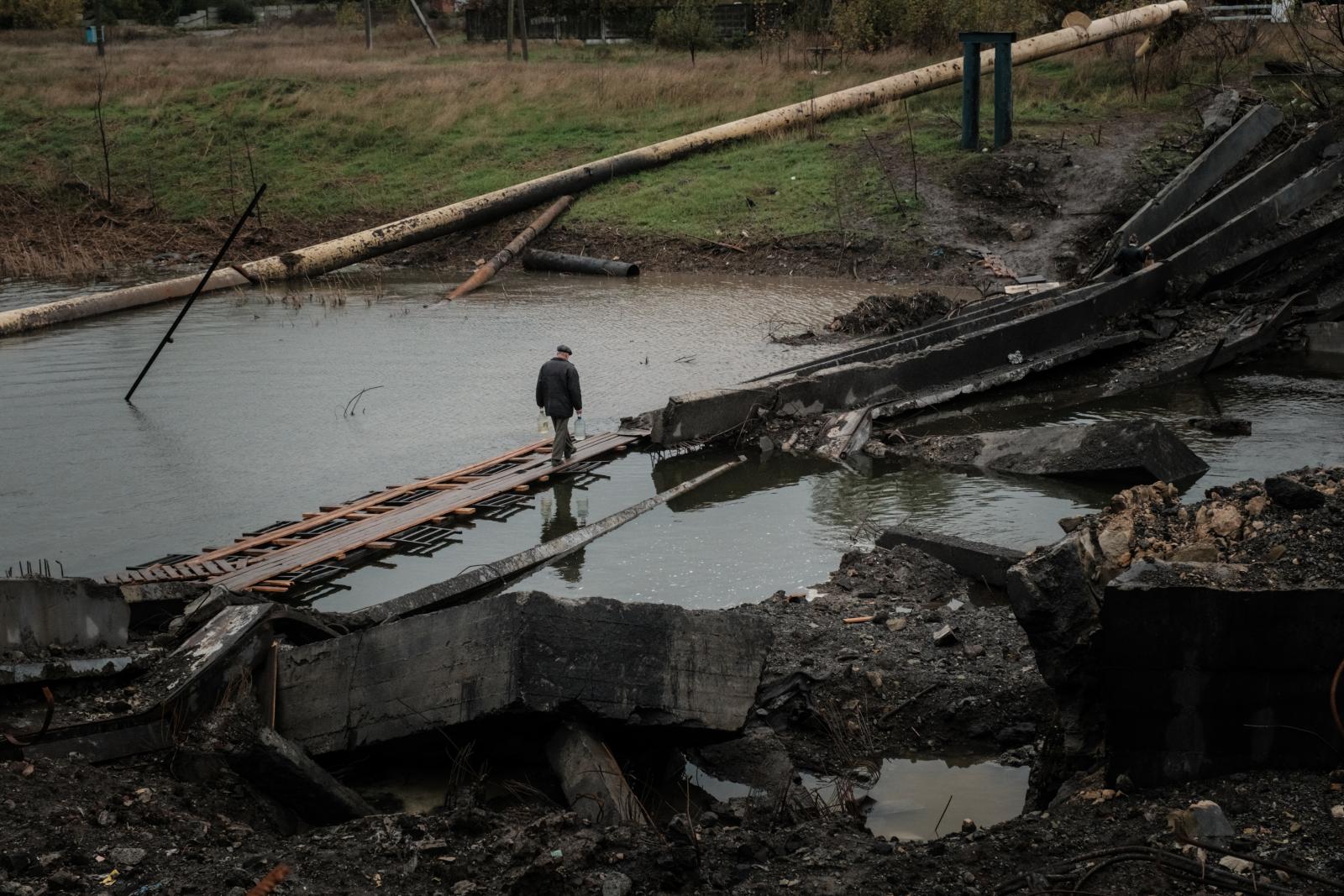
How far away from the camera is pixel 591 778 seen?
6.34 meters

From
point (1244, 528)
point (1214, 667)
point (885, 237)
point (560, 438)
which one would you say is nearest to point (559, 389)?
point (560, 438)

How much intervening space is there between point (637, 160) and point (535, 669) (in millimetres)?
22001

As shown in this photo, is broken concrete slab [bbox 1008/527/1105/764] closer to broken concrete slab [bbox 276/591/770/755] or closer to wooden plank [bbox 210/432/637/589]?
broken concrete slab [bbox 276/591/770/755]

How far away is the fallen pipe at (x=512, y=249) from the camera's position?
22797 mm

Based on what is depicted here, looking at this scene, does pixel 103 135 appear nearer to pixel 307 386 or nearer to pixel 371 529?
pixel 307 386

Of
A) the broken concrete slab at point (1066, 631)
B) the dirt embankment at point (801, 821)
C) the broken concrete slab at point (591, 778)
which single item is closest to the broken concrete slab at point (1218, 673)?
the dirt embankment at point (801, 821)

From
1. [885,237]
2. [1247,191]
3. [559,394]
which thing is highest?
[1247,191]

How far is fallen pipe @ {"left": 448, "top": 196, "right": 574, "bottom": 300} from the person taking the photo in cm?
2280

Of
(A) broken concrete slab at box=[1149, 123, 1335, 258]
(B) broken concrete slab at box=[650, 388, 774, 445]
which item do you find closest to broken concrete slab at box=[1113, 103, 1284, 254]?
(A) broken concrete slab at box=[1149, 123, 1335, 258]

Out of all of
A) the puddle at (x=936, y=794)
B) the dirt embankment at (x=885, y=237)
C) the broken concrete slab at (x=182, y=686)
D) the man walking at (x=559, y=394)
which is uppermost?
the dirt embankment at (x=885, y=237)

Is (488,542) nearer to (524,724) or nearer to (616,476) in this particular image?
(616,476)

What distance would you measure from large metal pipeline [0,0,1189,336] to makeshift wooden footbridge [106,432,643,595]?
11.6 metres

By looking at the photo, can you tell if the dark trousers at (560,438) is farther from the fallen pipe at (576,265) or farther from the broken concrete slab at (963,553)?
the fallen pipe at (576,265)

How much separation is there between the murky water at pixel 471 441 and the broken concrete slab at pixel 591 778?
293 centimetres
